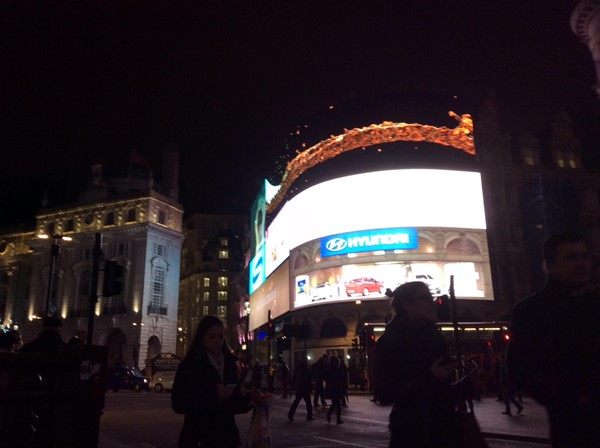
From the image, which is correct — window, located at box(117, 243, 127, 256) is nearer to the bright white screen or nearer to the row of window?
the row of window

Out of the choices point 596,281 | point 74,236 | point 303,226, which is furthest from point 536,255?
point 74,236

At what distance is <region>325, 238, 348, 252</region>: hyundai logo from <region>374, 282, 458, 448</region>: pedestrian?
30.4 m

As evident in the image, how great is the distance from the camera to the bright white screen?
109 ft

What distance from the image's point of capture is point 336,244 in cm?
3419

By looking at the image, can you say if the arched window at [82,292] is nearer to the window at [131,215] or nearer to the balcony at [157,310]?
the window at [131,215]

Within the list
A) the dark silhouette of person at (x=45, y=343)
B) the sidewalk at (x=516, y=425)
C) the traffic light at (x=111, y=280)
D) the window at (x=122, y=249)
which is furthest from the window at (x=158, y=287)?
the dark silhouette of person at (x=45, y=343)

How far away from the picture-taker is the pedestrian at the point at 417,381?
3047 mm

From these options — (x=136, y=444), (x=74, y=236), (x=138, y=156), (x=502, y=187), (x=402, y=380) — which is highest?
(x=138, y=156)

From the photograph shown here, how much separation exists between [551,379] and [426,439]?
2.68ft

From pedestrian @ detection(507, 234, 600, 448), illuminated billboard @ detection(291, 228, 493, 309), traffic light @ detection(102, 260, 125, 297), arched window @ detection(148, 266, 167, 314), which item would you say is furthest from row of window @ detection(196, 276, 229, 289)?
pedestrian @ detection(507, 234, 600, 448)

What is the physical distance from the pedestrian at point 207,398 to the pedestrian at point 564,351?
2329 millimetres

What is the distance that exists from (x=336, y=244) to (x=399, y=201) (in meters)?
5.14

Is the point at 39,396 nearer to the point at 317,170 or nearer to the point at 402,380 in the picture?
the point at 402,380

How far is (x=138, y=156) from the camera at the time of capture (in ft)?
228
